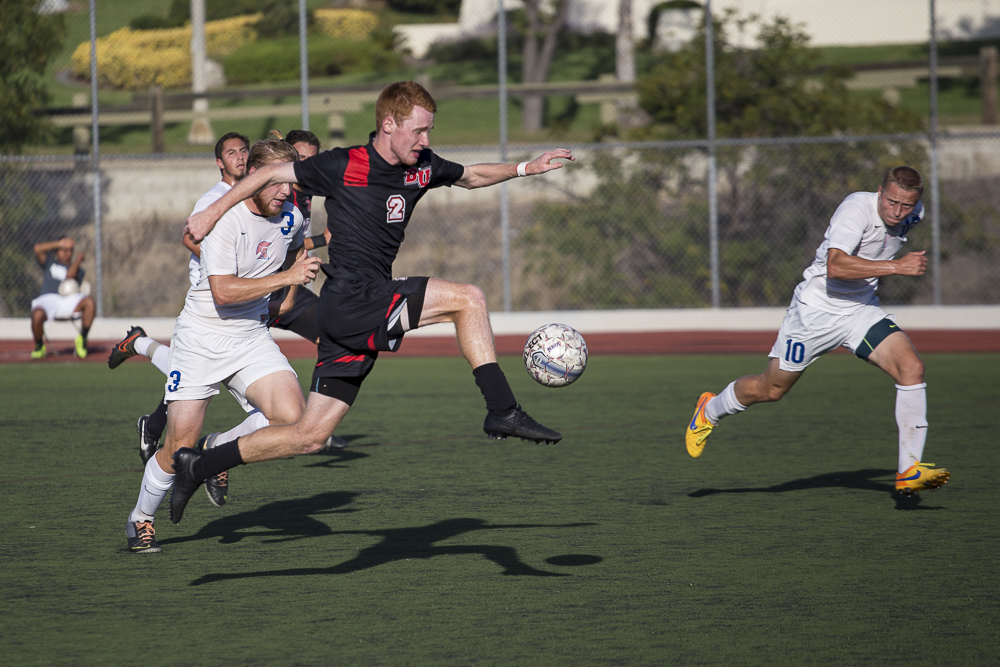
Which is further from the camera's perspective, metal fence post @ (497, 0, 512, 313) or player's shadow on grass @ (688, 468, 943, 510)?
metal fence post @ (497, 0, 512, 313)

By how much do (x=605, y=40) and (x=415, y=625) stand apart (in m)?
23.7

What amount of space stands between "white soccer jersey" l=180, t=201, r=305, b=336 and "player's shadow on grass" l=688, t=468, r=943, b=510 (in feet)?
9.19

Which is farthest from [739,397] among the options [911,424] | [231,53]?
[231,53]

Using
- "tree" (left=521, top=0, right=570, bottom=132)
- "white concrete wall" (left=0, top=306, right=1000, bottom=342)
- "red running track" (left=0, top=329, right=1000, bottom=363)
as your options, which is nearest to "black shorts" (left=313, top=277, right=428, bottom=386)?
"red running track" (left=0, top=329, right=1000, bottom=363)

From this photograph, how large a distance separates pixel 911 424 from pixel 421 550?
9.65 ft

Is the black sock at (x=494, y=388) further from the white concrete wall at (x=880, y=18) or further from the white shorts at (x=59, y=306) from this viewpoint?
the white concrete wall at (x=880, y=18)

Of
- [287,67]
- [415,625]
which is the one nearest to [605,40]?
[287,67]

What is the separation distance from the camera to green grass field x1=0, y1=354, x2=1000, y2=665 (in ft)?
13.6

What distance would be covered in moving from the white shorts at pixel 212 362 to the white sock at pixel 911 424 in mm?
3470

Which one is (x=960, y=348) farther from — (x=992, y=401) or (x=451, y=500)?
(x=451, y=500)

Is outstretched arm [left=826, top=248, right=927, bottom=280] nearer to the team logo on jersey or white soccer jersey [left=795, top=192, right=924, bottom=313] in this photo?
white soccer jersey [left=795, top=192, right=924, bottom=313]

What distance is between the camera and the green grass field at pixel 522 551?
4141mm

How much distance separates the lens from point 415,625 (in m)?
4.32

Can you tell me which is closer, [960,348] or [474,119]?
[960,348]
